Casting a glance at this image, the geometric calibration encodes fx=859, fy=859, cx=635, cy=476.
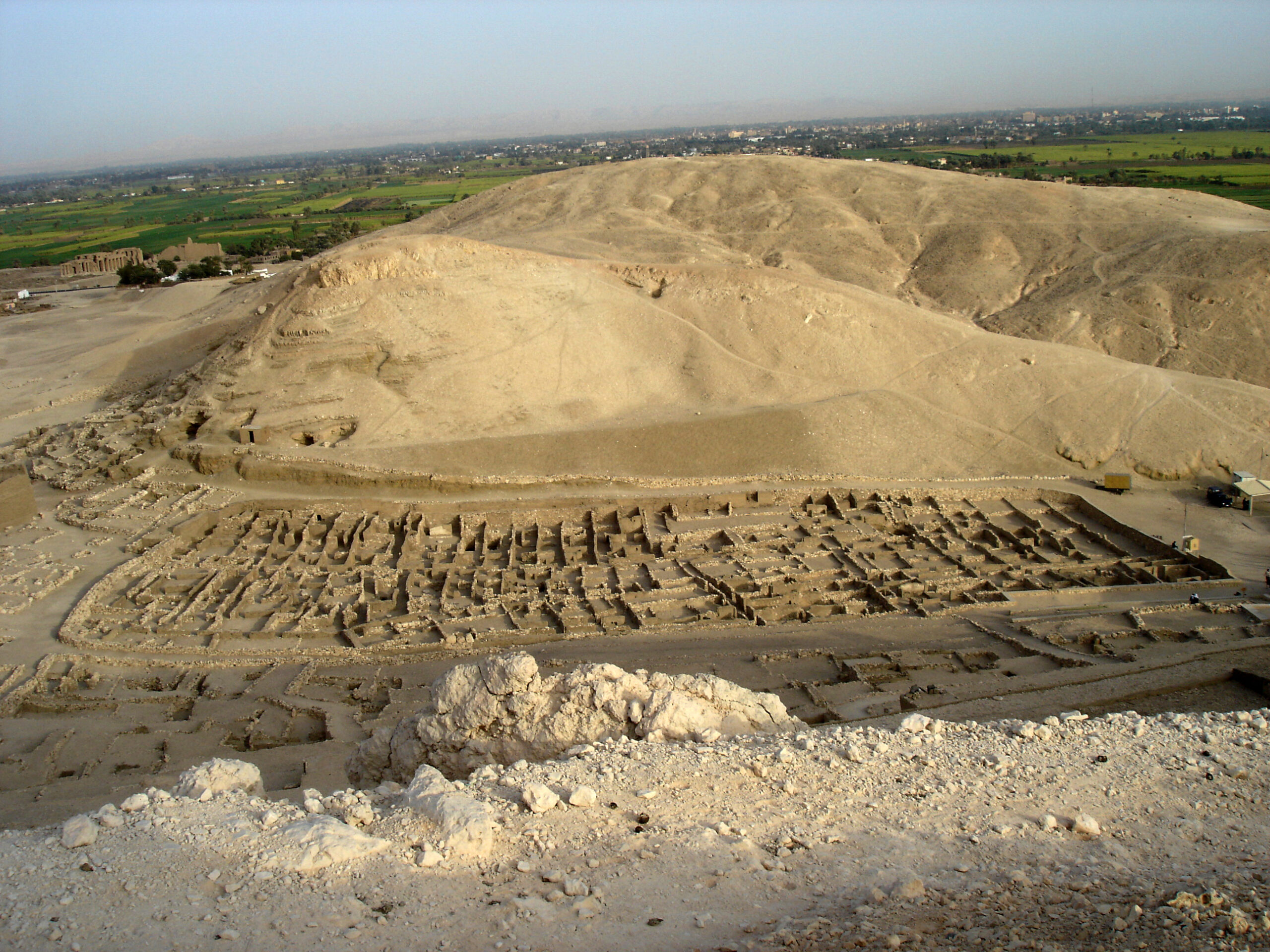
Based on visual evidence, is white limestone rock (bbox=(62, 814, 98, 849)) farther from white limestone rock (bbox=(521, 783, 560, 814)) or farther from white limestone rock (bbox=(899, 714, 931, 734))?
white limestone rock (bbox=(899, 714, 931, 734))

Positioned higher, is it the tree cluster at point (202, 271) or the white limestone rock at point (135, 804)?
the tree cluster at point (202, 271)

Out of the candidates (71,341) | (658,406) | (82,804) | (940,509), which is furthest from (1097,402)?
(71,341)

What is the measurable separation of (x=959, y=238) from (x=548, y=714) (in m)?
35.9

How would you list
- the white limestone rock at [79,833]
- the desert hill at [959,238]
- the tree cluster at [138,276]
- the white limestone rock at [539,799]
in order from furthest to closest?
the tree cluster at [138,276]
the desert hill at [959,238]
the white limestone rock at [539,799]
the white limestone rock at [79,833]

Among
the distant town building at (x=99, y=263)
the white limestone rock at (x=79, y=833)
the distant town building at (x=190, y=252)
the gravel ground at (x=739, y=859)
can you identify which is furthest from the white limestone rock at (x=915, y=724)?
the distant town building at (x=99, y=263)

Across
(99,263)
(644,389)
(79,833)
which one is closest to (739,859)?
(79,833)

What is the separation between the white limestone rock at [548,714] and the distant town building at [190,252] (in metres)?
56.2

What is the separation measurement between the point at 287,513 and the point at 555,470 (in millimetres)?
5775

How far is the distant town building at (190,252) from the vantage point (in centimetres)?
5616

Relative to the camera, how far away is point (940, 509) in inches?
740

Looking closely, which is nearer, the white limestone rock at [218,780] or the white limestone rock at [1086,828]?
the white limestone rock at [1086,828]

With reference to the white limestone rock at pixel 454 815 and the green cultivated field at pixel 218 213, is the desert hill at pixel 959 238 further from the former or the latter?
the green cultivated field at pixel 218 213

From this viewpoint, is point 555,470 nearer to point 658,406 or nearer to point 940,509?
point 658,406

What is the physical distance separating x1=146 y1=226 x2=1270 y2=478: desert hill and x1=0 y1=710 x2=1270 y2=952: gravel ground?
12700mm
